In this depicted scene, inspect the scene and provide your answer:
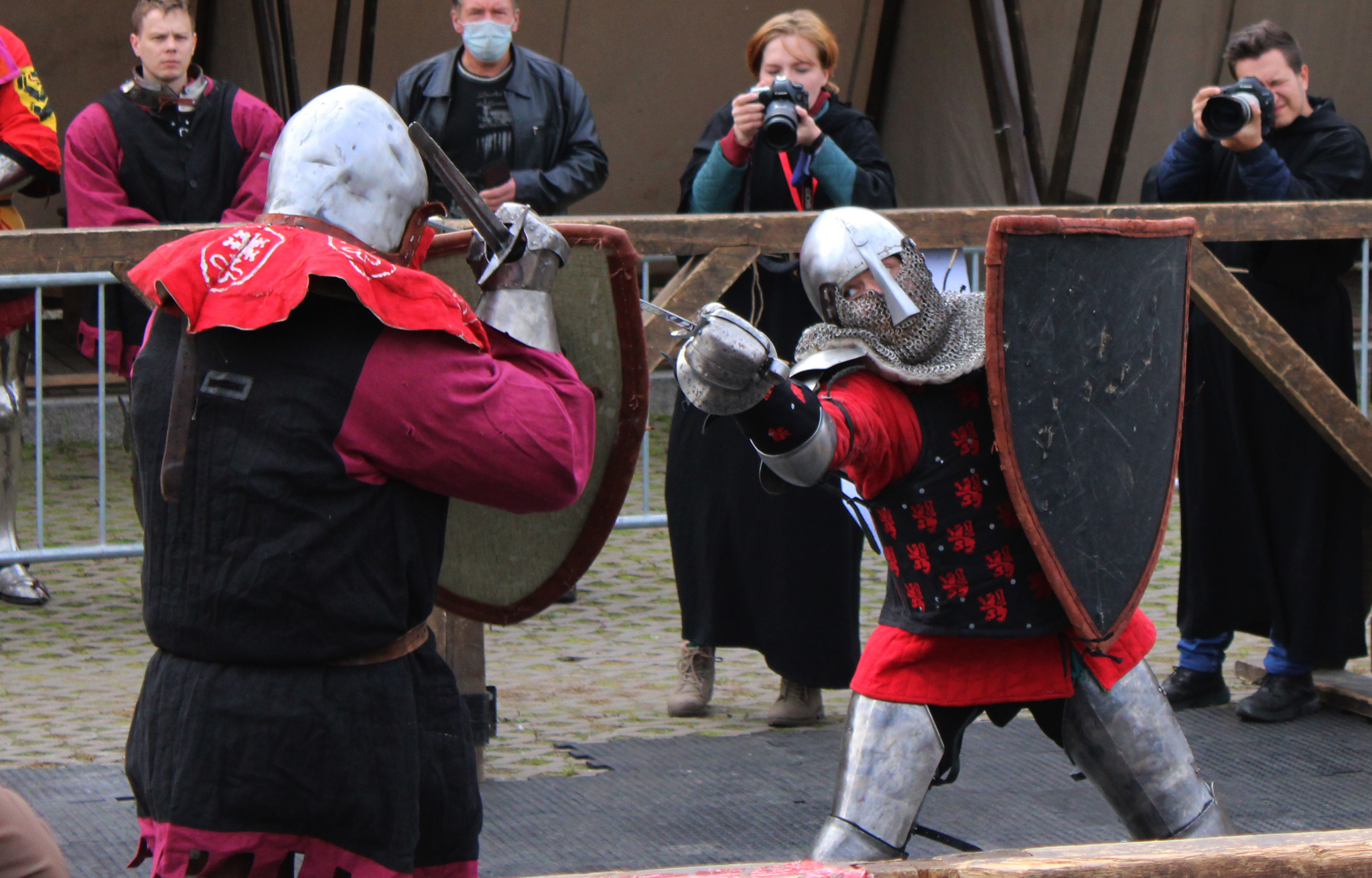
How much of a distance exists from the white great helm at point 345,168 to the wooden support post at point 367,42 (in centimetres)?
652

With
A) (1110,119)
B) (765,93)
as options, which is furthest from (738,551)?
(1110,119)

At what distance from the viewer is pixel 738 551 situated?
404 cm

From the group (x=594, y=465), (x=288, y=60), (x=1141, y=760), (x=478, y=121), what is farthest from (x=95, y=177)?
(x=288, y=60)

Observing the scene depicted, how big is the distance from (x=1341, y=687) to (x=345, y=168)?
319 centimetres

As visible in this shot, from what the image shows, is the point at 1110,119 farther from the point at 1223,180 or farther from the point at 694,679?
the point at 694,679

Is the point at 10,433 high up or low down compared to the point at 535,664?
up

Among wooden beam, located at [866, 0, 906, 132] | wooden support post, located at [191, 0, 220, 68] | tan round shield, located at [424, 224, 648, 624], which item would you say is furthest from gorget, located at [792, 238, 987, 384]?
wooden beam, located at [866, 0, 906, 132]

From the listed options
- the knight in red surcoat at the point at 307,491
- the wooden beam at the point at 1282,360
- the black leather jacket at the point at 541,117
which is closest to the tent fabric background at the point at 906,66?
the black leather jacket at the point at 541,117

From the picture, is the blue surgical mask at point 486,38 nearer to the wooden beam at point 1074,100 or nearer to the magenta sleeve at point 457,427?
the magenta sleeve at point 457,427

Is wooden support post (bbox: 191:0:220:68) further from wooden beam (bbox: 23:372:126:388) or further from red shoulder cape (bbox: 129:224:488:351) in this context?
red shoulder cape (bbox: 129:224:488:351)

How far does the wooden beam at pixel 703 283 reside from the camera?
11.4 feet

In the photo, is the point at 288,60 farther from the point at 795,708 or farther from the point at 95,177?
the point at 795,708

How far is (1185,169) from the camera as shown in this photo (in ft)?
13.7

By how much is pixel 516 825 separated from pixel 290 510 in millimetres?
1636
